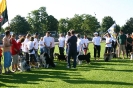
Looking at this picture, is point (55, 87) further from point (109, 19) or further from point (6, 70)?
point (109, 19)

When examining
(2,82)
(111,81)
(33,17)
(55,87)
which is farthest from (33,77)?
(33,17)

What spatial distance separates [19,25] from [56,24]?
1450 centimetres

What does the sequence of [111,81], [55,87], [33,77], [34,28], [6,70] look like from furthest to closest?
[34,28], [6,70], [33,77], [111,81], [55,87]

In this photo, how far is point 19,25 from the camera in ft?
330

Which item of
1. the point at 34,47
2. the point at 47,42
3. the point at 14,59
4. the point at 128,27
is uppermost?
the point at 128,27

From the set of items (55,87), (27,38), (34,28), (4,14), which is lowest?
(55,87)

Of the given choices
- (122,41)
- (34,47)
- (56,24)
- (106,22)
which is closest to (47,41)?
(34,47)

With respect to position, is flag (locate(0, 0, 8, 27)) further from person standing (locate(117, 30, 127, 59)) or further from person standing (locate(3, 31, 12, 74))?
person standing (locate(117, 30, 127, 59))

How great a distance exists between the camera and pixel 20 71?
1452 centimetres

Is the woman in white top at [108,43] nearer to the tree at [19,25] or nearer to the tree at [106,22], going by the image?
the tree at [19,25]

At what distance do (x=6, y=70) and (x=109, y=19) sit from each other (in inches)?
4078

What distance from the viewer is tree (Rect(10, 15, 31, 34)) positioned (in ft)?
329

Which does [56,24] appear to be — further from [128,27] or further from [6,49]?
[6,49]

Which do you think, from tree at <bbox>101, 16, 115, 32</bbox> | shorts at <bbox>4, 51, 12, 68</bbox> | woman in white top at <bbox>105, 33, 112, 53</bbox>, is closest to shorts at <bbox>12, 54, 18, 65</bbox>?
shorts at <bbox>4, 51, 12, 68</bbox>
